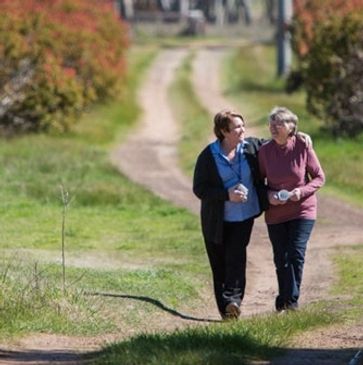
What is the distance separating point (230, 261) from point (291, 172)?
882 millimetres

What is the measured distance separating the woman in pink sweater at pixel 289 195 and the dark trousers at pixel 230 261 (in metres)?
0.23

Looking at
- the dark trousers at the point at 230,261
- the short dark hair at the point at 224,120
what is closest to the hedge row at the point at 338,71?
the dark trousers at the point at 230,261

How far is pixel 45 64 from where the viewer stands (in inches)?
1095

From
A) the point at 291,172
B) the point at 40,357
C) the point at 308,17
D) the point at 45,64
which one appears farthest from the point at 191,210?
the point at 308,17

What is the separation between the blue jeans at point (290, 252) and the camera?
1077cm

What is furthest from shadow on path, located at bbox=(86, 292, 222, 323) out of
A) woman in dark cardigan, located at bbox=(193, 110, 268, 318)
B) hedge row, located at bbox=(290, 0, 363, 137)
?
hedge row, located at bbox=(290, 0, 363, 137)

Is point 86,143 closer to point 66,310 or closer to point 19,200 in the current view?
point 19,200

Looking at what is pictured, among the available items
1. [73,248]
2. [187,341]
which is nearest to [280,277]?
[187,341]

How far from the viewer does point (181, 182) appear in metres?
22.2

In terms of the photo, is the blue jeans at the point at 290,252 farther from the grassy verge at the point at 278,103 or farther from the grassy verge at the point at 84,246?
the grassy verge at the point at 278,103

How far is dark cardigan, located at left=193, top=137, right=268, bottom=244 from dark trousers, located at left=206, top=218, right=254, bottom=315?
3.5 inches

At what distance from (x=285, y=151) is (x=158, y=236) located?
18.7 feet

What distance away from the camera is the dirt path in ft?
31.3

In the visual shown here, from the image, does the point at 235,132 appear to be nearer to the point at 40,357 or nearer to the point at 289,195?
the point at 289,195
